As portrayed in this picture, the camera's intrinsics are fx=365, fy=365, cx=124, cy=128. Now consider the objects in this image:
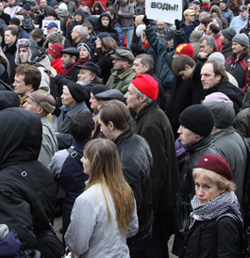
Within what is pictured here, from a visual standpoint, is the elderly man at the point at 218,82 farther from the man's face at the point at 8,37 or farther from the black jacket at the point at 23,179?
the man's face at the point at 8,37

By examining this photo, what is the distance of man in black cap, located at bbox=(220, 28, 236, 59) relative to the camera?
7883mm

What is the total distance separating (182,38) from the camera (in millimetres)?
6641

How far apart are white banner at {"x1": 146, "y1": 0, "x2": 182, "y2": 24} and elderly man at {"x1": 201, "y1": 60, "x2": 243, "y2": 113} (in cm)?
187

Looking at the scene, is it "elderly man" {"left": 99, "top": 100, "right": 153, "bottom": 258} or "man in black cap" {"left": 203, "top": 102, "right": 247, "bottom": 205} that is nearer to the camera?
"elderly man" {"left": 99, "top": 100, "right": 153, "bottom": 258}

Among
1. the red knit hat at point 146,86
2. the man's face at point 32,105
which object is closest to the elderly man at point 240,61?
the red knit hat at point 146,86

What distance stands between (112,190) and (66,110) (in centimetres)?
259

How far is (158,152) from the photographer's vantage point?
3594mm

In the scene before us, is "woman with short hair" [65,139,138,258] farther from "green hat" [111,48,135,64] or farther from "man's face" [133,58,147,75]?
"green hat" [111,48,135,64]

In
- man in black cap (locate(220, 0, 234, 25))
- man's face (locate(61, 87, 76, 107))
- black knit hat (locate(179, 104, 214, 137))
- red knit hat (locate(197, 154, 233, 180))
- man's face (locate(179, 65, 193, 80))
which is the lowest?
man in black cap (locate(220, 0, 234, 25))

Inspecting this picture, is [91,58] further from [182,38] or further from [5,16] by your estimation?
[5,16]

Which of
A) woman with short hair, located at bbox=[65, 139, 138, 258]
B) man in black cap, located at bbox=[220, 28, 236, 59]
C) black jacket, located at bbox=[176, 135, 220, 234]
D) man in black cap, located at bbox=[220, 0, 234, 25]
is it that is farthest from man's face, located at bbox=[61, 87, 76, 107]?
man in black cap, located at bbox=[220, 0, 234, 25]

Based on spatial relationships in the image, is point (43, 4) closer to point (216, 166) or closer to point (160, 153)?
point (160, 153)

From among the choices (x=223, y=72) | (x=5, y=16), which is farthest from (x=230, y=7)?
(x=223, y=72)

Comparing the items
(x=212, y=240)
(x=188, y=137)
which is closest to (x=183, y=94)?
(x=188, y=137)
